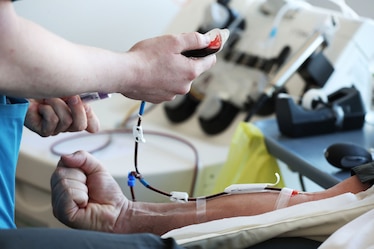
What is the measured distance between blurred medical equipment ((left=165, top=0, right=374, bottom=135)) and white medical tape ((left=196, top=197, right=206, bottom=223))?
1.96 ft

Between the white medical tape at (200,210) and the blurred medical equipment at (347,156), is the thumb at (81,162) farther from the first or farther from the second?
the blurred medical equipment at (347,156)

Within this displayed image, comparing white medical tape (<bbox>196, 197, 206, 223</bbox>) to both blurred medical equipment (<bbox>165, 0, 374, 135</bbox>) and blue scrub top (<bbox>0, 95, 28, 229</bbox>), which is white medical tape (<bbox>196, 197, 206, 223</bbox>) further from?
blurred medical equipment (<bbox>165, 0, 374, 135</bbox>)

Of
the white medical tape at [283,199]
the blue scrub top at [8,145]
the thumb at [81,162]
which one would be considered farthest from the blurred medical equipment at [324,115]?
the blue scrub top at [8,145]

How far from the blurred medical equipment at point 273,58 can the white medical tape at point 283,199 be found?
23.7 inches

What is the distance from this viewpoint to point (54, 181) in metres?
0.96

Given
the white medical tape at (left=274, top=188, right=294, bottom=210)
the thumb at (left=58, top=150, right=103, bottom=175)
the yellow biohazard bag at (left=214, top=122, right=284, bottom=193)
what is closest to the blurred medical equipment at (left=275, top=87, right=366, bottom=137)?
the yellow biohazard bag at (left=214, top=122, right=284, bottom=193)

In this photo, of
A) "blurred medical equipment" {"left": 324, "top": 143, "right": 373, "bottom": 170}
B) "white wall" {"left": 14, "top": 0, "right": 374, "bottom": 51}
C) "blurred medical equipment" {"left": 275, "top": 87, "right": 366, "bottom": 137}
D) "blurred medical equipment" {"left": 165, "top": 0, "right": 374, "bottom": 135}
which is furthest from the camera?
"white wall" {"left": 14, "top": 0, "right": 374, "bottom": 51}

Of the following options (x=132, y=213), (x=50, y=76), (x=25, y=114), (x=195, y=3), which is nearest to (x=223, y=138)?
(x=195, y=3)

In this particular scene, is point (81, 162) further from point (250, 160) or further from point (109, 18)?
point (109, 18)

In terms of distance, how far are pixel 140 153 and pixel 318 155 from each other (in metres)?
0.51

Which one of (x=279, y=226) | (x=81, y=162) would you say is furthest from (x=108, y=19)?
(x=279, y=226)

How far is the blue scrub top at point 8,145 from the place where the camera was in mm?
845

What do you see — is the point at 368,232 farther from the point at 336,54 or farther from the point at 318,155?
the point at 336,54

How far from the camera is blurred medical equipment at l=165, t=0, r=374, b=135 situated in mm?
1521
